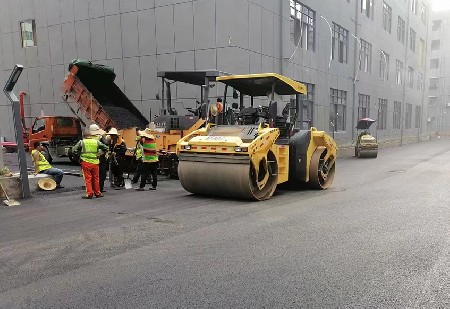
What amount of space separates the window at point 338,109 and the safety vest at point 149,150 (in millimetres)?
17096

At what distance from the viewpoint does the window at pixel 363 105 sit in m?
29.7

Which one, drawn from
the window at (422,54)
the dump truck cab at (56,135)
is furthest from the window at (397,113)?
the dump truck cab at (56,135)

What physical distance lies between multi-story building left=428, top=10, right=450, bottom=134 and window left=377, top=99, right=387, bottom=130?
3002cm

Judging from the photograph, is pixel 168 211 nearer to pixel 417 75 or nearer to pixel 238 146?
pixel 238 146

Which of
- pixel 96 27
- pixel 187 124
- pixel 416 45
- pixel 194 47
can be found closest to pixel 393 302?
pixel 187 124

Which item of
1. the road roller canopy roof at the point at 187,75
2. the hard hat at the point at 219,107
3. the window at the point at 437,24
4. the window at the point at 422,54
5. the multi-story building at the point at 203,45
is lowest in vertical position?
the hard hat at the point at 219,107

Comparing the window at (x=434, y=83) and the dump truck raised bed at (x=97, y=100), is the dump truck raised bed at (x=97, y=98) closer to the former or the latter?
the dump truck raised bed at (x=97, y=100)

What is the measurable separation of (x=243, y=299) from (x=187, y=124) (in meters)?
8.49

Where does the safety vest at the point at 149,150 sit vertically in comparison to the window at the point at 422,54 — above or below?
below

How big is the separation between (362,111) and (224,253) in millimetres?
28350

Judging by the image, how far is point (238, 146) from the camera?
24.1 feet

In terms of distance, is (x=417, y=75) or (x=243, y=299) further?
(x=417, y=75)

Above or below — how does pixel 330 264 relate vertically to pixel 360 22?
below

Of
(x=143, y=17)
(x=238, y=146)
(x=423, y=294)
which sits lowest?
(x=423, y=294)
